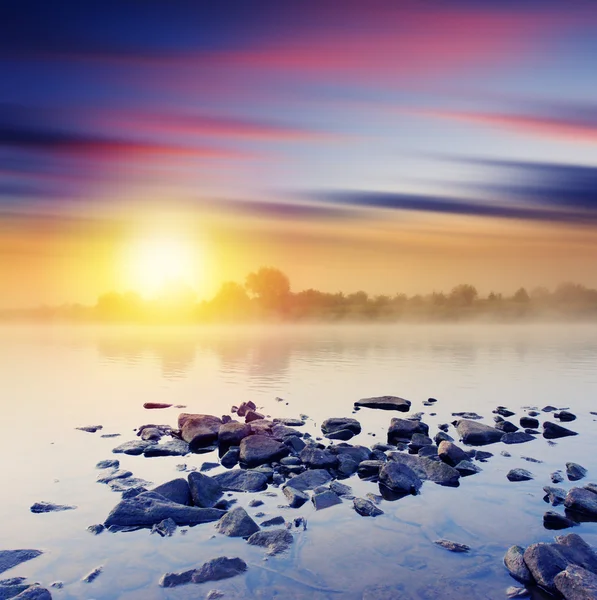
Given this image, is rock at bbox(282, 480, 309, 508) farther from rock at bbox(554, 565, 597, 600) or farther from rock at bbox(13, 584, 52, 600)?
rock at bbox(554, 565, 597, 600)

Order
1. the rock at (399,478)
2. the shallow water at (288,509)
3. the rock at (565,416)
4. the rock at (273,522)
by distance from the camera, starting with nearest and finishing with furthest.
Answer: the shallow water at (288,509)
the rock at (273,522)
the rock at (399,478)
the rock at (565,416)

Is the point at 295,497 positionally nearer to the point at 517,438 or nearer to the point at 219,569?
the point at 219,569

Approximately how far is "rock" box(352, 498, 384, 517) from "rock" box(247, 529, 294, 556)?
5.70 feet

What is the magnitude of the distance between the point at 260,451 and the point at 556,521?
6.92 m

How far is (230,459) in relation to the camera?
47.6 ft

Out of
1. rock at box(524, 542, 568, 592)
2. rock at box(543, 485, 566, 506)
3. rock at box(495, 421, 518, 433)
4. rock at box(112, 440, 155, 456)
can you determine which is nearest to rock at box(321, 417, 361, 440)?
→ rock at box(495, 421, 518, 433)

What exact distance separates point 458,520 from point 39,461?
10478mm

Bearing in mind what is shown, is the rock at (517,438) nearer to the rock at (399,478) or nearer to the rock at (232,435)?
the rock at (399,478)

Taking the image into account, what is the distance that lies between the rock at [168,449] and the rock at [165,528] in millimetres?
4966

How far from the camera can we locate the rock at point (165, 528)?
9.98m

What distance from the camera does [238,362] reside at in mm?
41688

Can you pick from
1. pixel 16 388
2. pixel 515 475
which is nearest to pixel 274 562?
pixel 515 475

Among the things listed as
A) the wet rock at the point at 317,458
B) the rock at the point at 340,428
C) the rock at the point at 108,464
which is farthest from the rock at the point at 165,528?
the rock at the point at 340,428

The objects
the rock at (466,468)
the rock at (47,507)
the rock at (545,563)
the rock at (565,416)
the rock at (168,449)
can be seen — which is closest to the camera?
the rock at (545,563)
